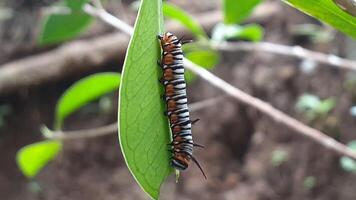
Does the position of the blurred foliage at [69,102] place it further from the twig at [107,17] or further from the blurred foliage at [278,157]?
the blurred foliage at [278,157]

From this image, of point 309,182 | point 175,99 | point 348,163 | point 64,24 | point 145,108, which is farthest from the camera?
point 309,182

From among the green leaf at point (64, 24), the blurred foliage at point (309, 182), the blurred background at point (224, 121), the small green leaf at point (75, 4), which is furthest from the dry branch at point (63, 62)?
the small green leaf at point (75, 4)

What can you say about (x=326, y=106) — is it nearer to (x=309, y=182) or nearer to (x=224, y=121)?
(x=309, y=182)

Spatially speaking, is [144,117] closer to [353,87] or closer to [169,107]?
[169,107]

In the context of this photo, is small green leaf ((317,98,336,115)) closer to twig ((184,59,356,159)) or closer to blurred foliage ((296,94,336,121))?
blurred foliage ((296,94,336,121))

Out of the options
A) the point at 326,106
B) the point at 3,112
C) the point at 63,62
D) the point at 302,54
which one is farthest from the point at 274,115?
the point at 3,112

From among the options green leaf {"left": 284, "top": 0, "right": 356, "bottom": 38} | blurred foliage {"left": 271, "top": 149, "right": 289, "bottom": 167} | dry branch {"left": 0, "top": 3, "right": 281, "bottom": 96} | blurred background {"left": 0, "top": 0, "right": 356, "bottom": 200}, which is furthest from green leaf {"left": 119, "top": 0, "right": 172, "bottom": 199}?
dry branch {"left": 0, "top": 3, "right": 281, "bottom": 96}

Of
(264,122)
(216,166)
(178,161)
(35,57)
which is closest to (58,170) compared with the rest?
(35,57)

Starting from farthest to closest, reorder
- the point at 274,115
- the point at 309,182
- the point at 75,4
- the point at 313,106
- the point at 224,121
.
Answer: the point at 224,121 → the point at 313,106 → the point at 309,182 → the point at 75,4 → the point at 274,115
